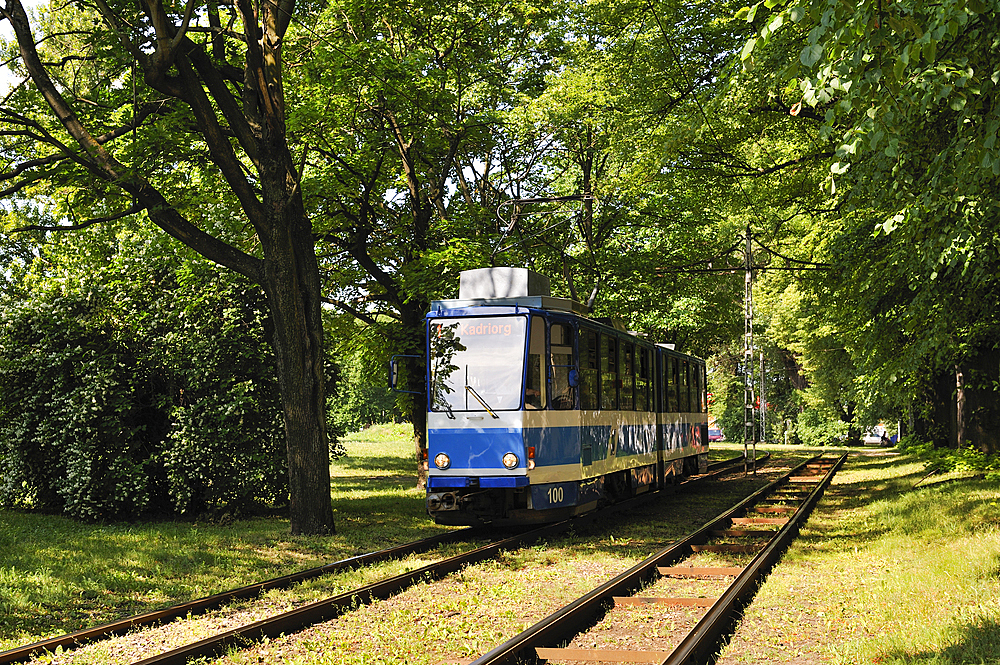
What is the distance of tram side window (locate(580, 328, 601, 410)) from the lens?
14745 millimetres

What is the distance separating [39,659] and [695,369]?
20.2 m

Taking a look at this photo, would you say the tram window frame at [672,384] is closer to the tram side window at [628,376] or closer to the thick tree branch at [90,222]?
the tram side window at [628,376]

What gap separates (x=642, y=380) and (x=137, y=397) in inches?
378

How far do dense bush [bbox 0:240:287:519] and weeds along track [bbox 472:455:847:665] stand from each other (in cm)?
808

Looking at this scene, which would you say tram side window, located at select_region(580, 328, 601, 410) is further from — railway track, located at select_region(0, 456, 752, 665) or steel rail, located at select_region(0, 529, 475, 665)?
steel rail, located at select_region(0, 529, 475, 665)

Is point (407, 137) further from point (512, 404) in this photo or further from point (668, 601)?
point (668, 601)

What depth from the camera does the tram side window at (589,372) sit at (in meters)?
14.7

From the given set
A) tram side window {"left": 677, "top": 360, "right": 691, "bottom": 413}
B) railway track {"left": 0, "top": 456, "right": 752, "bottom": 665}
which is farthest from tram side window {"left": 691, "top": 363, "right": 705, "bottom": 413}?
railway track {"left": 0, "top": 456, "right": 752, "bottom": 665}

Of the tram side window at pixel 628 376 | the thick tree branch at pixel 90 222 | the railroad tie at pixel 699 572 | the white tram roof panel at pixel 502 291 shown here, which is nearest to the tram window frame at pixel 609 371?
the tram side window at pixel 628 376

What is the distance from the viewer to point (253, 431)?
16.5m

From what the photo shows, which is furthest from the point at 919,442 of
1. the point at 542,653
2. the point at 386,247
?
the point at 542,653

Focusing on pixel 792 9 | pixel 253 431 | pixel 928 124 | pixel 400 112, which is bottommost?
pixel 253 431

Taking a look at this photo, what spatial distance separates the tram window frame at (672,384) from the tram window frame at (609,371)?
5000mm

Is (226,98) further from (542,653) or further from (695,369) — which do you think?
(695,369)
